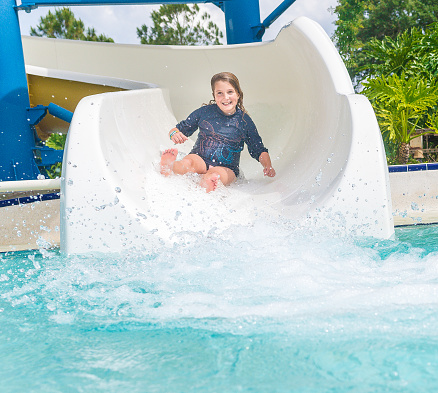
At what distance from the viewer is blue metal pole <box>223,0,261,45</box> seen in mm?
5258

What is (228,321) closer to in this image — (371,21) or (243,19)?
(243,19)

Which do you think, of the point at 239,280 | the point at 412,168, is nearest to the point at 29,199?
the point at 239,280

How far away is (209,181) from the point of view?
111 inches

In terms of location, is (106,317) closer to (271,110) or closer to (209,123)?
(209,123)


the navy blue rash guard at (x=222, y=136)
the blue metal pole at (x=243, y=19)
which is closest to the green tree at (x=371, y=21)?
the blue metal pole at (x=243, y=19)

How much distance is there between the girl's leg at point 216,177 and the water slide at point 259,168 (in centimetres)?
5

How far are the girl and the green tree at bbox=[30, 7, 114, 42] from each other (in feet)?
48.5

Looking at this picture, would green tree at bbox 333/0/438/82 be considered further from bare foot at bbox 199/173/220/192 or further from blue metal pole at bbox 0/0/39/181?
bare foot at bbox 199/173/220/192

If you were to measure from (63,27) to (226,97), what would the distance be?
1552 cm

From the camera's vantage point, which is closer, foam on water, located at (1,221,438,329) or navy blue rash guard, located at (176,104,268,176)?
foam on water, located at (1,221,438,329)

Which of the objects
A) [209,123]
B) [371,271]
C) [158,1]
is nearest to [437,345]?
[371,271]

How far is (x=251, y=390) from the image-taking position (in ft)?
3.09

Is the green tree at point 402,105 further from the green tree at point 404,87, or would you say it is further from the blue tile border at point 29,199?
the blue tile border at point 29,199

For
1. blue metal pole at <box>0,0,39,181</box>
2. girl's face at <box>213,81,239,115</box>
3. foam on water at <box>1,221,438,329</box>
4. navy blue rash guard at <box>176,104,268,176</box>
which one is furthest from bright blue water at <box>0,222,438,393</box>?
blue metal pole at <box>0,0,39,181</box>
